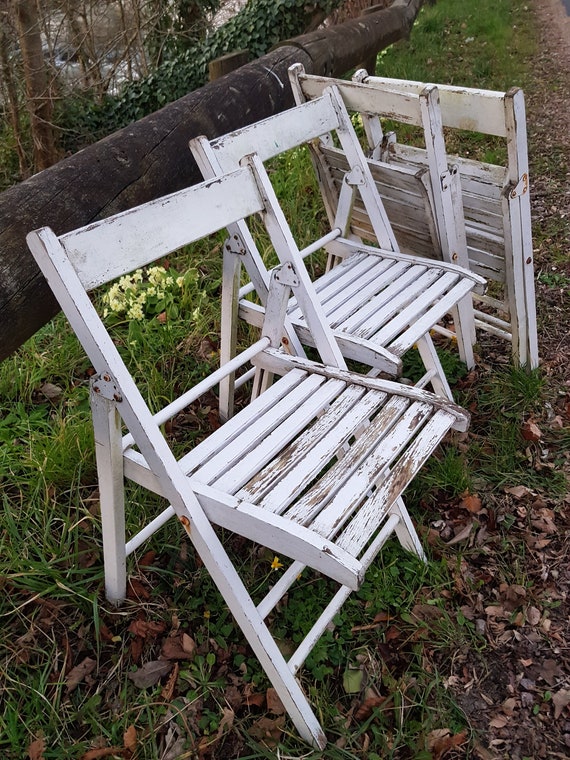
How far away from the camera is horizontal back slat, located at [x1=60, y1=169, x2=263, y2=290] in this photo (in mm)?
1651

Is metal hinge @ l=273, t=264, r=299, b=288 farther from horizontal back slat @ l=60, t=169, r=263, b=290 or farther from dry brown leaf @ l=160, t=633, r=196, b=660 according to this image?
dry brown leaf @ l=160, t=633, r=196, b=660

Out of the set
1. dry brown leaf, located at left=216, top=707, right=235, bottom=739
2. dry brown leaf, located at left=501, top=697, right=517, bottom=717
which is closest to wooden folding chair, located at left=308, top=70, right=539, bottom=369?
dry brown leaf, located at left=501, top=697, right=517, bottom=717

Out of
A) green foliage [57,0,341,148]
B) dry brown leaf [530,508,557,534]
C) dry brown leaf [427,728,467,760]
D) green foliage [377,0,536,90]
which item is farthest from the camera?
green foliage [377,0,536,90]

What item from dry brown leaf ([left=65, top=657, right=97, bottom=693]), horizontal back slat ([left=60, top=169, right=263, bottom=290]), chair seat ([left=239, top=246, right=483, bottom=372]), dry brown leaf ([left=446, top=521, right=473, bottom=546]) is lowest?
dry brown leaf ([left=446, top=521, right=473, bottom=546])

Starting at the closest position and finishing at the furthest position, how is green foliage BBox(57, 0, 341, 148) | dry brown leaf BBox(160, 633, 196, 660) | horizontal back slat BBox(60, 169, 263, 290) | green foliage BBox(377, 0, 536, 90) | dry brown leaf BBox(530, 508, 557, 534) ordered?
horizontal back slat BBox(60, 169, 263, 290) → dry brown leaf BBox(160, 633, 196, 660) → dry brown leaf BBox(530, 508, 557, 534) → green foliage BBox(57, 0, 341, 148) → green foliage BBox(377, 0, 536, 90)

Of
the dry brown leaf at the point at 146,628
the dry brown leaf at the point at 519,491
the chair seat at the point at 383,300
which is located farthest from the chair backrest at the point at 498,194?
the dry brown leaf at the point at 146,628

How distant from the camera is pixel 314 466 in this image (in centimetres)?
171

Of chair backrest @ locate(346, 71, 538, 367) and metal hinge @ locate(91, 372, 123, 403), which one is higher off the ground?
metal hinge @ locate(91, 372, 123, 403)

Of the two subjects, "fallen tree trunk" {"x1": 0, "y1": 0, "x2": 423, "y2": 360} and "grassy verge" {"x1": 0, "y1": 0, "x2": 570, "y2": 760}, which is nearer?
"grassy verge" {"x1": 0, "y1": 0, "x2": 570, "y2": 760}

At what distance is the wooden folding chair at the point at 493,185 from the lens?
2414mm

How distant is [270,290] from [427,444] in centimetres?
78

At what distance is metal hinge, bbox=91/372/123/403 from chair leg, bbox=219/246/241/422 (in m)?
0.85

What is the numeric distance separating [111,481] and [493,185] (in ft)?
6.29

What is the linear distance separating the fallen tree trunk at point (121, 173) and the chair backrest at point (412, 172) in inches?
28.9
